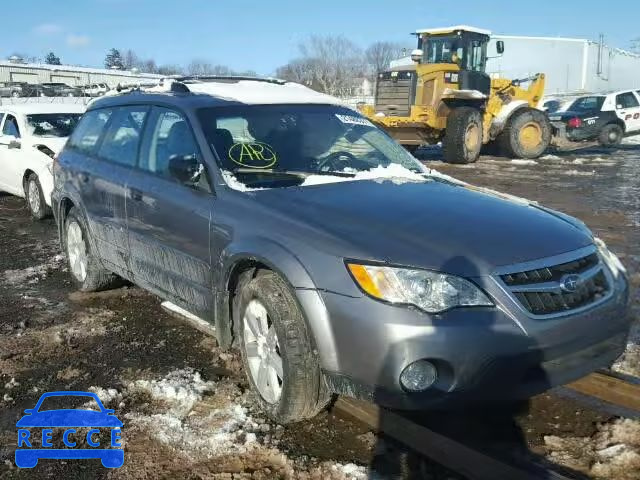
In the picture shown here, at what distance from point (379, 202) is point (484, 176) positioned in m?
11.5

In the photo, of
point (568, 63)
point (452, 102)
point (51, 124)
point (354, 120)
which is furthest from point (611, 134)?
point (568, 63)

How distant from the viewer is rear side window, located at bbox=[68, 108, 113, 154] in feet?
17.1

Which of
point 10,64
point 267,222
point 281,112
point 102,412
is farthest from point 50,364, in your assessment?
point 10,64

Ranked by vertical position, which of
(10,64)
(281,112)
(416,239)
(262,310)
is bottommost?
(262,310)

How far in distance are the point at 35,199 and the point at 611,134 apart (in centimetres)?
1825

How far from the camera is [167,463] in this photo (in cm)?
296

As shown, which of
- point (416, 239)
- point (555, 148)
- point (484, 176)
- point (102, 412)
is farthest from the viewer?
point (555, 148)

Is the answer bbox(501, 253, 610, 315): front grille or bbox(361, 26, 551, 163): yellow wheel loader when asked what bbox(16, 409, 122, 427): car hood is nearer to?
bbox(501, 253, 610, 315): front grille

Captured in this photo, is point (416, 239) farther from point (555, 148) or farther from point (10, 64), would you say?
point (10, 64)

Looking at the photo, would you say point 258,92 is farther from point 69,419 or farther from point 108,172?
point 69,419

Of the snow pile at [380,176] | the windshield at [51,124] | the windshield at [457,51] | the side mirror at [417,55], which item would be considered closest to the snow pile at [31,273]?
the windshield at [51,124]

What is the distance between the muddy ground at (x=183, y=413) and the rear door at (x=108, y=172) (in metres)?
0.60

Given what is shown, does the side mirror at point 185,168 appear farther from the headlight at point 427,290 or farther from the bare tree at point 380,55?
the bare tree at point 380,55

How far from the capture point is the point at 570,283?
2871 mm
